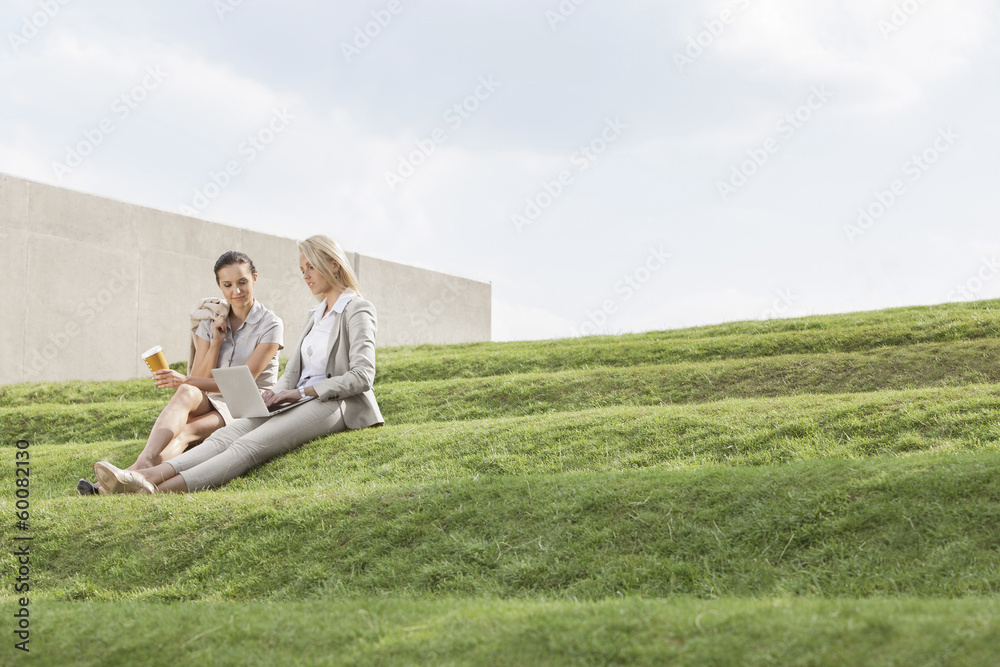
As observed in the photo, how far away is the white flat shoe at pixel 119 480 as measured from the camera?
6228mm

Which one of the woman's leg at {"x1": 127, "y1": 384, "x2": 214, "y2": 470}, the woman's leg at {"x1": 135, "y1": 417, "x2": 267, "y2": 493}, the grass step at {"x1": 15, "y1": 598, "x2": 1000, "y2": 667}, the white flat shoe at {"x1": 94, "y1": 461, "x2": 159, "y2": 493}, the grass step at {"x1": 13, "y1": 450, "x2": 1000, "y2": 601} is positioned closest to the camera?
the grass step at {"x1": 15, "y1": 598, "x2": 1000, "y2": 667}

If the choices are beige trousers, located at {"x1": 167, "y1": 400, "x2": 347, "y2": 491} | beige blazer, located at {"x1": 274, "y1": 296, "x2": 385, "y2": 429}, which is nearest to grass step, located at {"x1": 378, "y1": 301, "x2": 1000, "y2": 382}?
beige blazer, located at {"x1": 274, "y1": 296, "x2": 385, "y2": 429}

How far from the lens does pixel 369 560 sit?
4902mm

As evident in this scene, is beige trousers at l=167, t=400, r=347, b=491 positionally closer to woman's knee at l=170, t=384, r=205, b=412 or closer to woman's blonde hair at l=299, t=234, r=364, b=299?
woman's knee at l=170, t=384, r=205, b=412

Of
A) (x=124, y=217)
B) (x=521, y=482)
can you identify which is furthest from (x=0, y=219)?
(x=521, y=482)

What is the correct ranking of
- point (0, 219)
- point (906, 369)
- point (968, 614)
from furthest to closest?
point (0, 219) → point (906, 369) → point (968, 614)

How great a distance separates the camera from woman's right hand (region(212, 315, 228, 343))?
25.0 ft

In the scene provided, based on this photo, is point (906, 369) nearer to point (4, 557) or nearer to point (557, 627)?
point (557, 627)

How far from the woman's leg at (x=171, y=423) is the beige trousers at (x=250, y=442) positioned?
22 centimetres

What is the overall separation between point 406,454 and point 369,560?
2.46 m

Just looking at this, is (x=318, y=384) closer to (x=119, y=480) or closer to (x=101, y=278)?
(x=119, y=480)

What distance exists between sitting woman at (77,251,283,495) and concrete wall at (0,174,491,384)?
11818 mm

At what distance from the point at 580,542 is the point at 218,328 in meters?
4.33

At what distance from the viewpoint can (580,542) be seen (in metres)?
4.75
